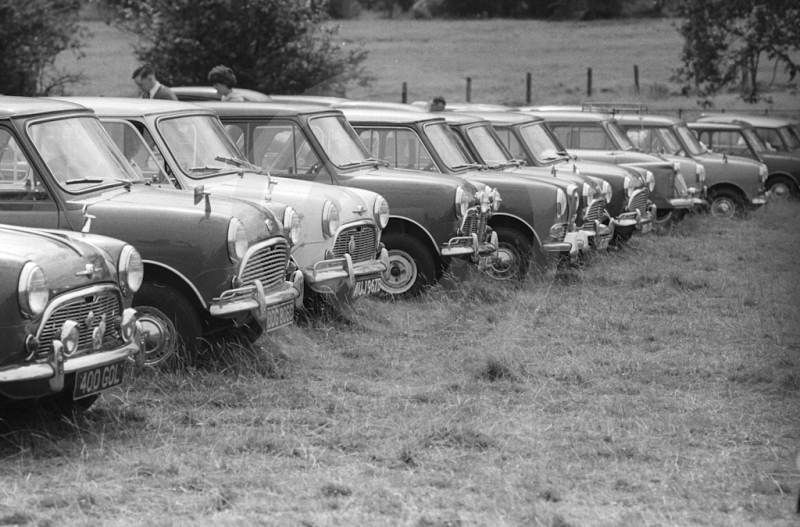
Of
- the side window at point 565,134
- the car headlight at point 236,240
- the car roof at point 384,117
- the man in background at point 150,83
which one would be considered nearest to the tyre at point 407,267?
the car roof at point 384,117

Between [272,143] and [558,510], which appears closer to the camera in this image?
[558,510]

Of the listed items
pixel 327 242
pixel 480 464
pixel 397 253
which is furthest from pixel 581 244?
pixel 480 464

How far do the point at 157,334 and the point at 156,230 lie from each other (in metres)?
0.59

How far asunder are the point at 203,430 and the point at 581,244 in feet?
20.3

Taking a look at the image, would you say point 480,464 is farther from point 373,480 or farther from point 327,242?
point 327,242

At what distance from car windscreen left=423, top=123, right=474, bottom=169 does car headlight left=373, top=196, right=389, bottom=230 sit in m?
1.99

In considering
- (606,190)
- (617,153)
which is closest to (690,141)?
(617,153)

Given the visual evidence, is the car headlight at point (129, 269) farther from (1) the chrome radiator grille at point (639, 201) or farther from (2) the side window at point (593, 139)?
(2) the side window at point (593, 139)

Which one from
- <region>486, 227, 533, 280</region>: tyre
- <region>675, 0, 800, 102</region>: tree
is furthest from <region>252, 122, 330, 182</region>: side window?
<region>675, 0, 800, 102</region>: tree

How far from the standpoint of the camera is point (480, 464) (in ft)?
16.9

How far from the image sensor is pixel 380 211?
882 centimetres

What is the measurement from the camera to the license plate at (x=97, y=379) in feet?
17.1

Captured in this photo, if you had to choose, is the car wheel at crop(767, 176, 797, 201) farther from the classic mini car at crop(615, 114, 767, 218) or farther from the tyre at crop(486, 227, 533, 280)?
the tyre at crop(486, 227, 533, 280)

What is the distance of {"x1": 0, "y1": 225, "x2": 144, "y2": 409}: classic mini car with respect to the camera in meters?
4.95
